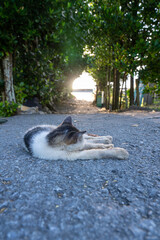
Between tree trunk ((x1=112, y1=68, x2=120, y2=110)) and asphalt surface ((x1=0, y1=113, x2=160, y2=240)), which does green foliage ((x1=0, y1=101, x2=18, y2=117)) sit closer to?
asphalt surface ((x1=0, y1=113, x2=160, y2=240))

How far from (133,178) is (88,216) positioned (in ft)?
2.24

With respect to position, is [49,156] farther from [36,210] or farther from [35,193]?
[36,210]

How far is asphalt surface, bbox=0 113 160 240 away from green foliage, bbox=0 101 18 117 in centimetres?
422

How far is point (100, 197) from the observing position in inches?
48.1

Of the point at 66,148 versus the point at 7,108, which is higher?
the point at 7,108

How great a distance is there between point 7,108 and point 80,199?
543 cm

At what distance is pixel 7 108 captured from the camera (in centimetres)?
577

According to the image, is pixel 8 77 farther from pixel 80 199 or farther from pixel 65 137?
pixel 80 199

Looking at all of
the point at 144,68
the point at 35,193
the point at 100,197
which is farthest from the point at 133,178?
the point at 144,68

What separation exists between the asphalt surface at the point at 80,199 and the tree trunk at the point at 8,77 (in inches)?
174

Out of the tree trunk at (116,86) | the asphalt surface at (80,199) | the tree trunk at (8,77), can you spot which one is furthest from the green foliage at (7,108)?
the tree trunk at (116,86)

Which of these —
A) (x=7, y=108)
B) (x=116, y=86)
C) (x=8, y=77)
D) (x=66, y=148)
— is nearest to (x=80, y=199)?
(x=66, y=148)

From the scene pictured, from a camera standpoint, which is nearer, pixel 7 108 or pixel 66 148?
pixel 66 148

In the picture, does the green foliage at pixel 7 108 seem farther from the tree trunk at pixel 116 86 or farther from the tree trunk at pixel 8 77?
the tree trunk at pixel 116 86
